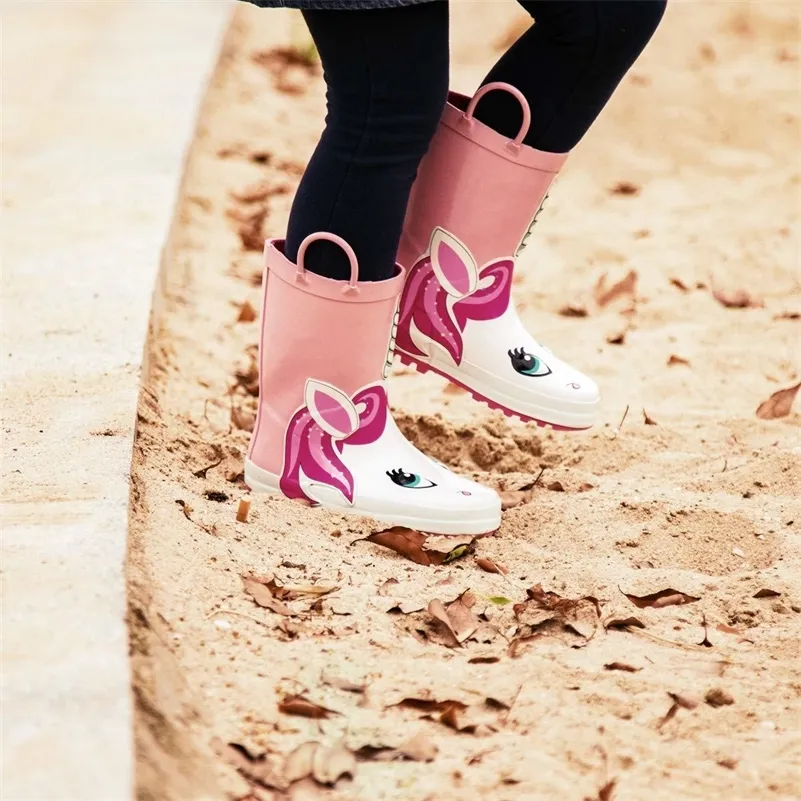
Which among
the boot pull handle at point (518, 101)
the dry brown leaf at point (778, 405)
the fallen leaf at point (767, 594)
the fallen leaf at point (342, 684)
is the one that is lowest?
the fallen leaf at point (342, 684)

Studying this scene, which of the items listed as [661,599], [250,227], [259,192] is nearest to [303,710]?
[661,599]

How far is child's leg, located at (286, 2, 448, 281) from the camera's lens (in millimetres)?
1523

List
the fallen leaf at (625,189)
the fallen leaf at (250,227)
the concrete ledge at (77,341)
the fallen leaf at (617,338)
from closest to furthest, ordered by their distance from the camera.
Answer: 1. the concrete ledge at (77,341)
2. the fallen leaf at (617,338)
3. the fallen leaf at (250,227)
4. the fallen leaf at (625,189)

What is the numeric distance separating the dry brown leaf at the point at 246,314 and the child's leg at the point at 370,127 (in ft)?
3.37

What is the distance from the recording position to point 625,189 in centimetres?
359

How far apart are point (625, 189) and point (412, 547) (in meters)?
2.09

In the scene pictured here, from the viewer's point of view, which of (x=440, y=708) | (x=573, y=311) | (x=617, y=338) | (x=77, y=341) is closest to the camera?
(x=440, y=708)

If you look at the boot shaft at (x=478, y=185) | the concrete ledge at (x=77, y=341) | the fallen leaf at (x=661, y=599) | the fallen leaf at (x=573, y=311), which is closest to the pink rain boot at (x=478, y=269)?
the boot shaft at (x=478, y=185)

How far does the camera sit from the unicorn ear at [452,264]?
1874mm

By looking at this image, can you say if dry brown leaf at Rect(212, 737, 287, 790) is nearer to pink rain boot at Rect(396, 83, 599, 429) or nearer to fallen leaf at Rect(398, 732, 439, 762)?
fallen leaf at Rect(398, 732, 439, 762)

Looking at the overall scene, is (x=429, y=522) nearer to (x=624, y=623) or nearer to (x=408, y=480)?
(x=408, y=480)

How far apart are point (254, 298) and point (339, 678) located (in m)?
1.58

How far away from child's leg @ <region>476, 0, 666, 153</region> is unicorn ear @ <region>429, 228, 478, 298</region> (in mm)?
184

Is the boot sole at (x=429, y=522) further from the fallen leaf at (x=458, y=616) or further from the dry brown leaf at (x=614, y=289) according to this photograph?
the dry brown leaf at (x=614, y=289)
